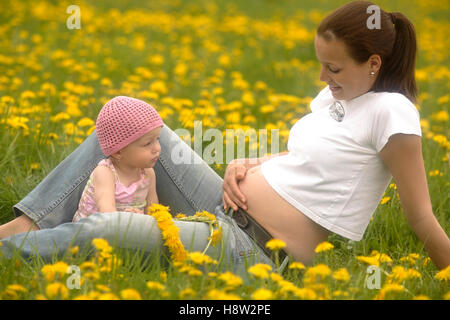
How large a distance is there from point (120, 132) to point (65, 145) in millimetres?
1114

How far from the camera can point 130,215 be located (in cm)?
204

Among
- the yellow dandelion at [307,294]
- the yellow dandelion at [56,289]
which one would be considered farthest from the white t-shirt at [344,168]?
the yellow dandelion at [56,289]

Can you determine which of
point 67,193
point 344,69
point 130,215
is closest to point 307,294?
point 130,215

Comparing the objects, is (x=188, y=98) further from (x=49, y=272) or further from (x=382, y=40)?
(x=49, y=272)

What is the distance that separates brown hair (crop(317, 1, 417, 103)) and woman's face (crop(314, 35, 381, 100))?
2 cm

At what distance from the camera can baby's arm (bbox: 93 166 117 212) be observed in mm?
2219

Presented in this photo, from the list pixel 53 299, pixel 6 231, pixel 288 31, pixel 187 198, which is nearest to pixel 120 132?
pixel 187 198

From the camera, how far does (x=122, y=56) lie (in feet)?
17.6

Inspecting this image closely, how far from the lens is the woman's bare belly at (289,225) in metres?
2.14

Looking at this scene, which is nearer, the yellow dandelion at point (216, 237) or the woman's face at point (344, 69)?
the woman's face at point (344, 69)

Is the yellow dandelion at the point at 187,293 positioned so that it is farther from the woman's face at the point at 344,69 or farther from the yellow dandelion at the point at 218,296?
the woman's face at the point at 344,69

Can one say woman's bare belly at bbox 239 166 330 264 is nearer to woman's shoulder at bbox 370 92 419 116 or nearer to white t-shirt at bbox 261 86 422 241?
white t-shirt at bbox 261 86 422 241

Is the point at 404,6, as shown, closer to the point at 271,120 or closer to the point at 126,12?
the point at 126,12

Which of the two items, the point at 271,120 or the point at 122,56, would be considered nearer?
the point at 271,120
